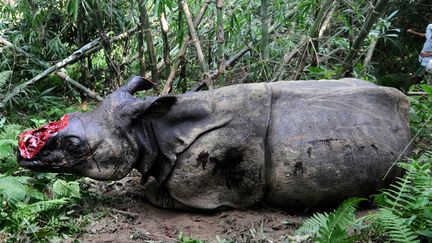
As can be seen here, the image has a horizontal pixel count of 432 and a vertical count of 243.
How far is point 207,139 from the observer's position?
438cm

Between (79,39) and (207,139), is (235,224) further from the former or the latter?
(79,39)

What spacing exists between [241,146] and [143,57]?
324cm

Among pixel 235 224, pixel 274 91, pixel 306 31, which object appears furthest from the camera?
pixel 306 31

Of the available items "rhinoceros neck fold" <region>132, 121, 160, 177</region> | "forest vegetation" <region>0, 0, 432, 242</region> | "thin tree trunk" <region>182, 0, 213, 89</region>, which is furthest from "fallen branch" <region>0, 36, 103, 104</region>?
"rhinoceros neck fold" <region>132, 121, 160, 177</region>

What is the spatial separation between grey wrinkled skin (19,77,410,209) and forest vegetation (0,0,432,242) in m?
0.34

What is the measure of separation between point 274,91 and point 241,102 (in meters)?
0.31

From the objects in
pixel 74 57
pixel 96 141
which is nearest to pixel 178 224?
pixel 96 141

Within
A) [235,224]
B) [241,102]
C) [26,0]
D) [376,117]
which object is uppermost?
[26,0]

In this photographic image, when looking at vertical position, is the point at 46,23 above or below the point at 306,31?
above

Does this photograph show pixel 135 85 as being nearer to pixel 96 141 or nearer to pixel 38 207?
pixel 96 141

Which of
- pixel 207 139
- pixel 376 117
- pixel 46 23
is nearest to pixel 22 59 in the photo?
pixel 46 23

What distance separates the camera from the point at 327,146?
4.32m

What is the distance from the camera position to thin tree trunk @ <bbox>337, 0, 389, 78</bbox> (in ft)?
18.5

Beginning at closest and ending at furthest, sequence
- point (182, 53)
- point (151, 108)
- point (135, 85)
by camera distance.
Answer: point (151, 108)
point (135, 85)
point (182, 53)
